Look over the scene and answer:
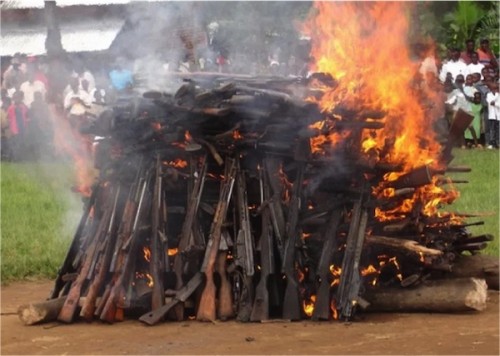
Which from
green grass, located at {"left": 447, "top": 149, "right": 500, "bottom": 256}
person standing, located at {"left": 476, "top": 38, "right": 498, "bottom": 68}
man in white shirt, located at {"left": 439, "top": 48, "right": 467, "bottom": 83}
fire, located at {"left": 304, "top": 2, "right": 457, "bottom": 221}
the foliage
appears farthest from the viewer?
the foliage

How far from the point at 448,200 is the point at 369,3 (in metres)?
2.11

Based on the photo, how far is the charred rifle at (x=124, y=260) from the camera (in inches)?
313

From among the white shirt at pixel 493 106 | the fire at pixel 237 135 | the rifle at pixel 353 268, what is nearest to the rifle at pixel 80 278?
the fire at pixel 237 135

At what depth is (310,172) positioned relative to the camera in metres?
8.35

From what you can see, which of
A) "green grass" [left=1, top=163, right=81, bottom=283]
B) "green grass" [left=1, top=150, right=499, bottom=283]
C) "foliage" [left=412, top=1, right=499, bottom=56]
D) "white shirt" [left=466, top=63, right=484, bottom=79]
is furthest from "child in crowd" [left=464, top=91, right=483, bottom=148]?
"green grass" [left=1, top=163, right=81, bottom=283]

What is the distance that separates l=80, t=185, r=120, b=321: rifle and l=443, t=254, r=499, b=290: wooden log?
9.38ft

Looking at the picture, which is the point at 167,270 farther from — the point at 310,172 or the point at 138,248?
the point at 310,172

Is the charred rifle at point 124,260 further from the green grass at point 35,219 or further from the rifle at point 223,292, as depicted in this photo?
the green grass at point 35,219

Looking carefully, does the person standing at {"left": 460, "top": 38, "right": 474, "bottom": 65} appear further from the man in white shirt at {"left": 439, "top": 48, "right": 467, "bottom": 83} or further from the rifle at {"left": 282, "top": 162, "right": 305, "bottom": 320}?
the rifle at {"left": 282, "top": 162, "right": 305, "bottom": 320}

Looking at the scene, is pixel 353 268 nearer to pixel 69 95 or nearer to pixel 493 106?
pixel 69 95

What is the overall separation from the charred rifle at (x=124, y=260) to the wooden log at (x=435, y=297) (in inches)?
74.0

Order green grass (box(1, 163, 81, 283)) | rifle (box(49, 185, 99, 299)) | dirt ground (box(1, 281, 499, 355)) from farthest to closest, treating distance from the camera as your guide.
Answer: green grass (box(1, 163, 81, 283)), rifle (box(49, 185, 99, 299)), dirt ground (box(1, 281, 499, 355))

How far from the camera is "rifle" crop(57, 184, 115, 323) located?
799cm

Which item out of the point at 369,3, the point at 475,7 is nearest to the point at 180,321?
the point at 369,3
